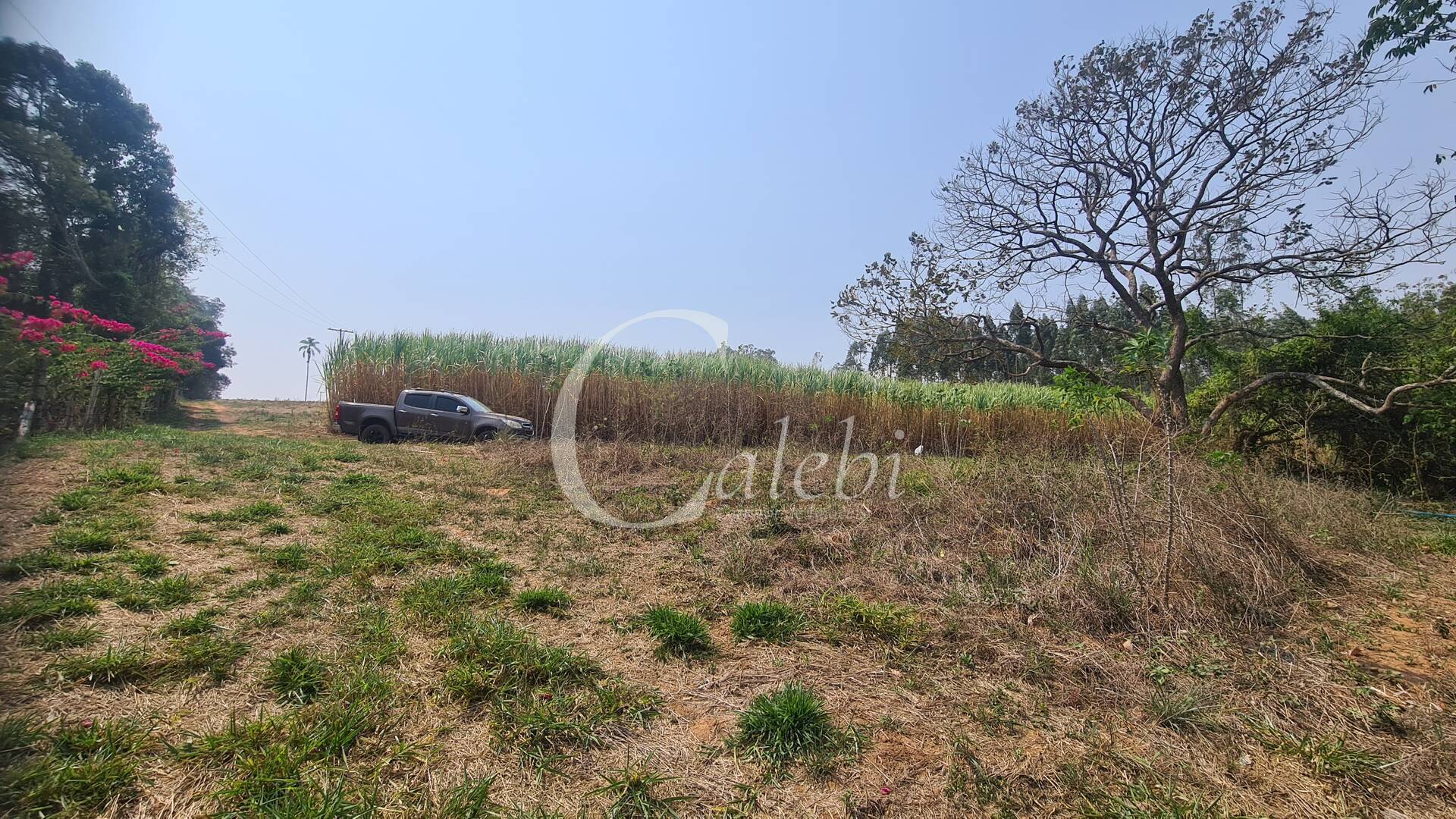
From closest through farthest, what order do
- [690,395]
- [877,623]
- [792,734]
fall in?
[792,734] < [877,623] < [690,395]

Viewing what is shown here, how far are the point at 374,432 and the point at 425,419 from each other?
50.6 inches

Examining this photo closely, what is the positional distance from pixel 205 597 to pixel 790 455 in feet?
20.3

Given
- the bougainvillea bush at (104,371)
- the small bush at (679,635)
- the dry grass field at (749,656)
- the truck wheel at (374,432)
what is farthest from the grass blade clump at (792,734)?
the truck wheel at (374,432)

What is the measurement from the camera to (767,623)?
3.30 meters

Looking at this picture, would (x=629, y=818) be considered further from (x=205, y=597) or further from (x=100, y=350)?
(x=100, y=350)

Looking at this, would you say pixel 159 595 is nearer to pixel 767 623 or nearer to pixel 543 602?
pixel 543 602

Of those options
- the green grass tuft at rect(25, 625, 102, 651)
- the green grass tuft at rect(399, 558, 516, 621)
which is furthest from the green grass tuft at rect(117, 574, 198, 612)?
the green grass tuft at rect(399, 558, 516, 621)

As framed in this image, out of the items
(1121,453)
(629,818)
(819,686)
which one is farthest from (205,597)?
(1121,453)

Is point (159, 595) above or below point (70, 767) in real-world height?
above

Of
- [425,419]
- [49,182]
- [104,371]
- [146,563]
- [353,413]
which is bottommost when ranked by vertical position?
[146,563]

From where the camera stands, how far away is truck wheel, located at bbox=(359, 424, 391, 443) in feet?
39.2

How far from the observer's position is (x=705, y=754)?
7.06 ft

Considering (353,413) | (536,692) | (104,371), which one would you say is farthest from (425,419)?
(536,692)

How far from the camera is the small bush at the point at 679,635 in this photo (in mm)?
3006
